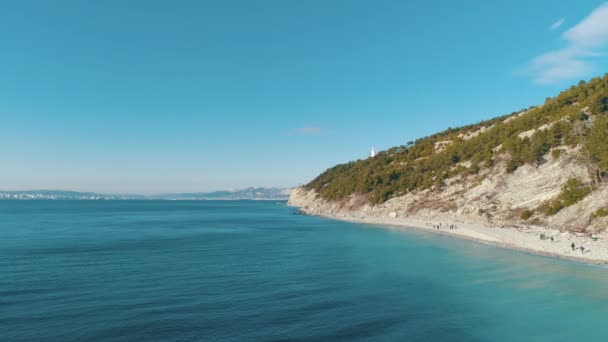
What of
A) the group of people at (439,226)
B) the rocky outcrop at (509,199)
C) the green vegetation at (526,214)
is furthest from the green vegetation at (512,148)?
the group of people at (439,226)

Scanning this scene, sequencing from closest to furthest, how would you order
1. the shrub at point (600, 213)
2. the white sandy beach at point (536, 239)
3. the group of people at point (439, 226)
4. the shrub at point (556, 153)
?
the white sandy beach at point (536, 239) → the shrub at point (600, 213) → the shrub at point (556, 153) → the group of people at point (439, 226)

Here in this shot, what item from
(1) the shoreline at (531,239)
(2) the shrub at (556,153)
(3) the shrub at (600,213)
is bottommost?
(1) the shoreline at (531,239)

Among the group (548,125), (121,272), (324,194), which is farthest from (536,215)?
(324,194)

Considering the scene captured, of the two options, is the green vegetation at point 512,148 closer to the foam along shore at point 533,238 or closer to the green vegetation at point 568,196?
the green vegetation at point 568,196

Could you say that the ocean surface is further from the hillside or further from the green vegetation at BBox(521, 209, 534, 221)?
the hillside

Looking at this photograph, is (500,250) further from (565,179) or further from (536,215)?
(565,179)

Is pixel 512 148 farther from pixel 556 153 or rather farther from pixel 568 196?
pixel 568 196
